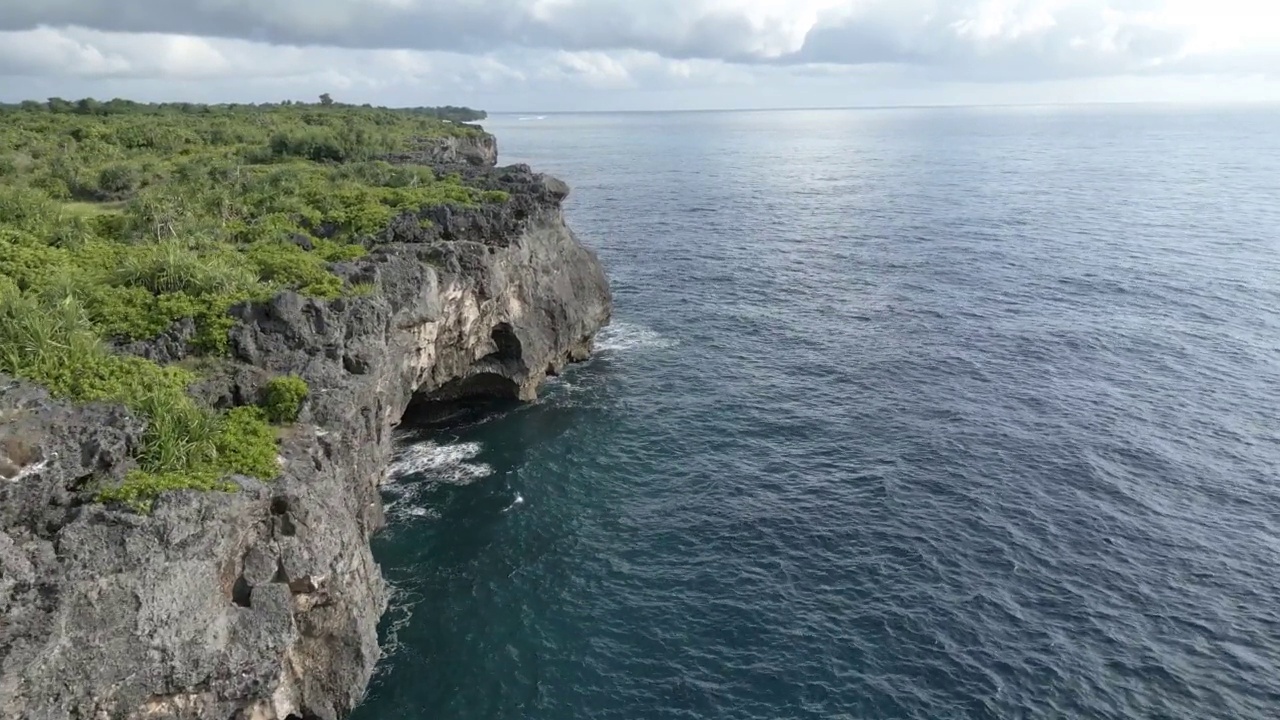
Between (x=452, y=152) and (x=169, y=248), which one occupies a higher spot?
(x=452, y=152)

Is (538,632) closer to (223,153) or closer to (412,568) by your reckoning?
(412,568)

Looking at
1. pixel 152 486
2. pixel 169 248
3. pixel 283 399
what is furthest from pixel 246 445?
pixel 169 248

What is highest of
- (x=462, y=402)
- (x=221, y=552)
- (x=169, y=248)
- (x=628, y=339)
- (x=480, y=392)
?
(x=169, y=248)

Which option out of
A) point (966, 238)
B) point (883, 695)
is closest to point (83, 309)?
point (883, 695)

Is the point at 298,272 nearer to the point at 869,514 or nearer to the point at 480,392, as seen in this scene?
the point at 480,392

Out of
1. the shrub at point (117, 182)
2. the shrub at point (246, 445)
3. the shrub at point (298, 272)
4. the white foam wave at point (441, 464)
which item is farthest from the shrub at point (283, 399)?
the shrub at point (117, 182)

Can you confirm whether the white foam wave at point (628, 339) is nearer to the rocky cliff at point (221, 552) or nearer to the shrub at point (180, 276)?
the rocky cliff at point (221, 552)

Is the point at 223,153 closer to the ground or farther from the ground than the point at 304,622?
farther from the ground

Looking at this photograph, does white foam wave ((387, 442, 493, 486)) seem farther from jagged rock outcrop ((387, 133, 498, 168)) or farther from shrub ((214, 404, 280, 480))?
jagged rock outcrop ((387, 133, 498, 168))
